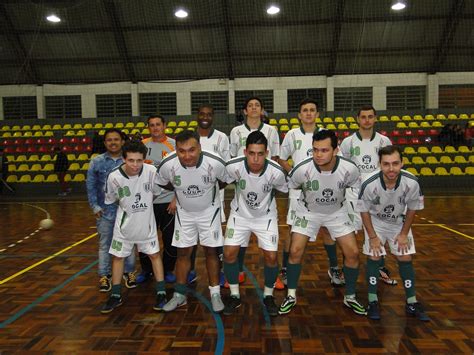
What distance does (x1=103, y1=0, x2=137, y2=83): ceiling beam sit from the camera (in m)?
16.4

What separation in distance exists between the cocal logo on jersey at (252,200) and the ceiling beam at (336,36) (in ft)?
48.7

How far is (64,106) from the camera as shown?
65.0 feet

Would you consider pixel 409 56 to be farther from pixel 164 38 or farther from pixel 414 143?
pixel 164 38

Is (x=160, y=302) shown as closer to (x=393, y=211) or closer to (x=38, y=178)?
(x=393, y=211)

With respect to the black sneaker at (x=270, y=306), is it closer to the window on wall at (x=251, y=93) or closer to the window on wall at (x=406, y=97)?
the window on wall at (x=251, y=93)

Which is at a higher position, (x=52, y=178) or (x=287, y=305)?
(x=52, y=178)

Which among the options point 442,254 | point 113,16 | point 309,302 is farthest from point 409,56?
point 309,302

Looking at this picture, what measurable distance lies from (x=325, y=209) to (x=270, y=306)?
3.73 feet

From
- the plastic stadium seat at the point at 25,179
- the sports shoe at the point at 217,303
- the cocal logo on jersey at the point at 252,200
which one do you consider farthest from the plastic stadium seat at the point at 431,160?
the plastic stadium seat at the point at 25,179

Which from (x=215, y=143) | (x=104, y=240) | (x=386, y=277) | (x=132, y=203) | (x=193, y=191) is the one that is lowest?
(x=386, y=277)

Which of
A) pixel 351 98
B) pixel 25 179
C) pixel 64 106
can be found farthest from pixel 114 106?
pixel 351 98

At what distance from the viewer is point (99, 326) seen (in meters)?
3.64

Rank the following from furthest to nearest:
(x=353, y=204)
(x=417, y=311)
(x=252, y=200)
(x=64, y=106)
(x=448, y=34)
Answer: (x=64, y=106), (x=448, y=34), (x=353, y=204), (x=252, y=200), (x=417, y=311)

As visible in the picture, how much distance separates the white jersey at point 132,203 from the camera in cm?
407
